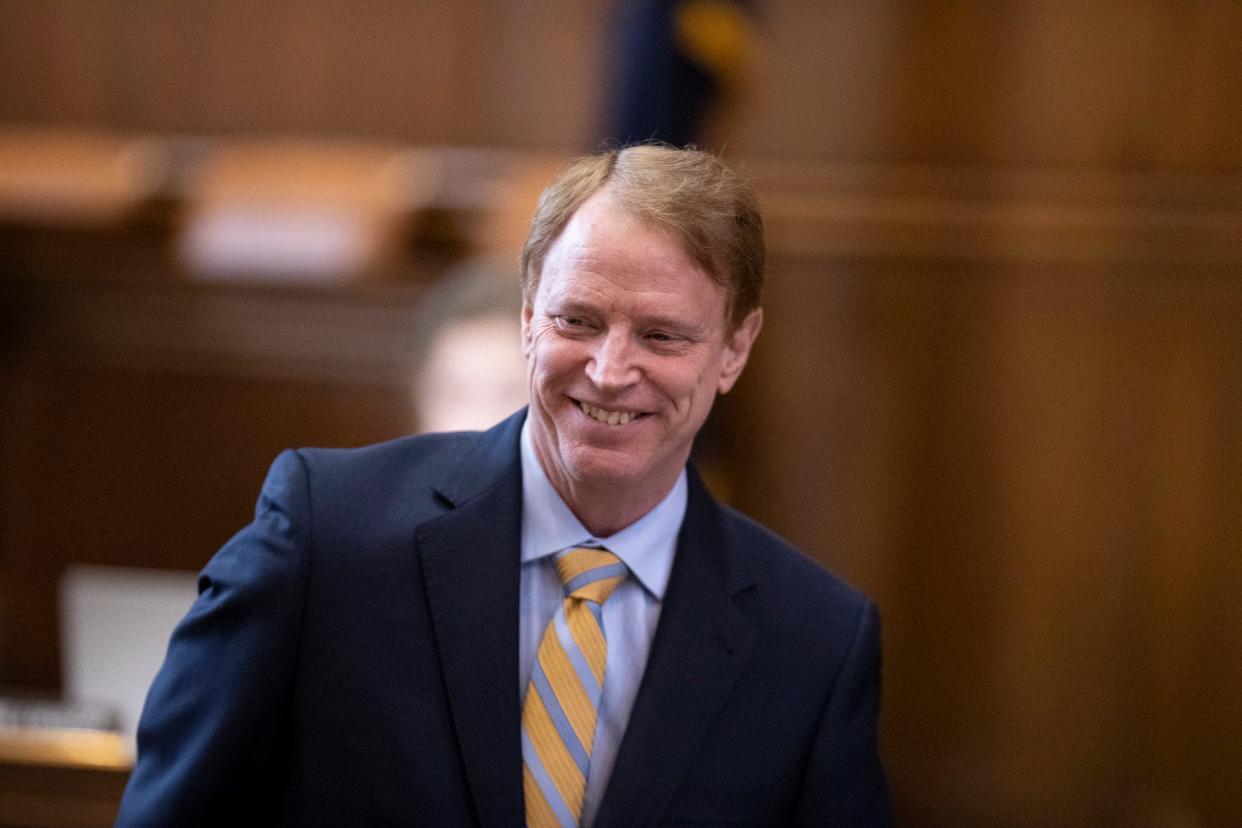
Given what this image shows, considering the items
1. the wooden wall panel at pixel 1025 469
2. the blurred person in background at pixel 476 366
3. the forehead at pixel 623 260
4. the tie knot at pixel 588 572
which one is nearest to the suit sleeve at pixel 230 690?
the tie knot at pixel 588 572

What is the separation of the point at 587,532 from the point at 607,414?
0.61 feet

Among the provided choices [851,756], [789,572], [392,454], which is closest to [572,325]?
[392,454]

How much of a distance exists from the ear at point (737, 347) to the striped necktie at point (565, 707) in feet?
0.73

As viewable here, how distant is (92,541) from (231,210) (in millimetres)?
1202

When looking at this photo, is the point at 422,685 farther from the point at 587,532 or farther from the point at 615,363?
the point at 615,363

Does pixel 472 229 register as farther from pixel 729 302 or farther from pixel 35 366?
pixel 729 302

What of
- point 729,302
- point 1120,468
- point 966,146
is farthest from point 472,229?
point 729,302

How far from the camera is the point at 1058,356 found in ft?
17.1

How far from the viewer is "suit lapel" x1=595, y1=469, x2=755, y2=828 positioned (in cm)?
Answer: 142

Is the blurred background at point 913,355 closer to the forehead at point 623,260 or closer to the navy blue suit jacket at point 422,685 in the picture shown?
the navy blue suit jacket at point 422,685

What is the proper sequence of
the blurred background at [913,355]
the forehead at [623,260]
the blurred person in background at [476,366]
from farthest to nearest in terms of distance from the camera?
the blurred background at [913,355]
the blurred person in background at [476,366]
the forehead at [623,260]

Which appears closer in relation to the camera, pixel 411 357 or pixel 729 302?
pixel 729 302

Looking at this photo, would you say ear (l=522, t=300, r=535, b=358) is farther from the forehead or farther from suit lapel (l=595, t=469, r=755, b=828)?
suit lapel (l=595, t=469, r=755, b=828)

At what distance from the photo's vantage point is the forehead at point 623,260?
4.23ft
